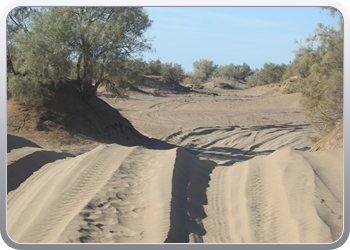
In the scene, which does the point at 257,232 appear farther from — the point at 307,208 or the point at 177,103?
the point at 177,103

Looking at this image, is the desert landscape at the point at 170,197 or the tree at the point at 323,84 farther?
the tree at the point at 323,84

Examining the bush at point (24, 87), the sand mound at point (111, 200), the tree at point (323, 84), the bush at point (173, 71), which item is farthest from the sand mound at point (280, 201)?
the bush at point (173, 71)

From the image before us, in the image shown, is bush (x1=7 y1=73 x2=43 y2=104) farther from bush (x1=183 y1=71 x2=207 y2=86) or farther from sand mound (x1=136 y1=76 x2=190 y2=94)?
bush (x1=183 y1=71 x2=207 y2=86)

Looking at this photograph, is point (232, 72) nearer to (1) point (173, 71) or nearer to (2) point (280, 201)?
(1) point (173, 71)

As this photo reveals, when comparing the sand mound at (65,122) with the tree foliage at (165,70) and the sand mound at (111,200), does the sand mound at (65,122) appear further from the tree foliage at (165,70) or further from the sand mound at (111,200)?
the tree foliage at (165,70)

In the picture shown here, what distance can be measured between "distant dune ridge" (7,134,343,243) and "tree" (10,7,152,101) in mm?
7686

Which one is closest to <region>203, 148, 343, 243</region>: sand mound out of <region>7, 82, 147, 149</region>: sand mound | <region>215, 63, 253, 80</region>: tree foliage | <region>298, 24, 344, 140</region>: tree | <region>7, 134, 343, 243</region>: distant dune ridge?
<region>7, 134, 343, 243</region>: distant dune ridge

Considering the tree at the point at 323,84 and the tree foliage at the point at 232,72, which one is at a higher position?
the tree foliage at the point at 232,72

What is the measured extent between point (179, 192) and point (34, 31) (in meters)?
10.8

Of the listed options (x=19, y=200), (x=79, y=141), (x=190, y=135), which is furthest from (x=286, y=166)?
(x=190, y=135)

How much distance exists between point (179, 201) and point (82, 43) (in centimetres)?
1145

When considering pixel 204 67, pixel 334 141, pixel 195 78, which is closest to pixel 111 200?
pixel 334 141

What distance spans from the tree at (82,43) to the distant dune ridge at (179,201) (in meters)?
7.69

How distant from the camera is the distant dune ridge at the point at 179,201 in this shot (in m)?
5.11
